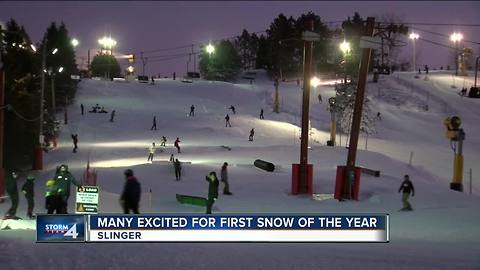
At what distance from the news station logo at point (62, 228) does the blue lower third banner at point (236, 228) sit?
180 mm

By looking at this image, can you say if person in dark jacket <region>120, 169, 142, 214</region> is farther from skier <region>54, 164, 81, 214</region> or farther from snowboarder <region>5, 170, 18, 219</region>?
snowboarder <region>5, 170, 18, 219</region>

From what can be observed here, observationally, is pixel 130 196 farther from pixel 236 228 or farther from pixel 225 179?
pixel 225 179

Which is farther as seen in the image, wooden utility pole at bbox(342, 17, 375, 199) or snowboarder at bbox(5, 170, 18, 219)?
wooden utility pole at bbox(342, 17, 375, 199)

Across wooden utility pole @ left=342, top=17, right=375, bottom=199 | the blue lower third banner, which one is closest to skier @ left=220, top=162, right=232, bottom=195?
wooden utility pole @ left=342, top=17, right=375, bottom=199

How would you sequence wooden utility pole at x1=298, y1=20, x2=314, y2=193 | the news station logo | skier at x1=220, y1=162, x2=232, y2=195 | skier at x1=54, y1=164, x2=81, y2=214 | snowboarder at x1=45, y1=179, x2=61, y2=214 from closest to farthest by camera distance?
A: the news station logo
snowboarder at x1=45, y1=179, x2=61, y2=214
skier at x1=54, y1=164, x2=81, y2=214
skier at x1=220, y1=162, x2=232, y2=195
wooden utility pole at x1=298, y1=20, x2=314, y2=193

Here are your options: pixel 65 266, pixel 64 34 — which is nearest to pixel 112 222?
pixel 65 266

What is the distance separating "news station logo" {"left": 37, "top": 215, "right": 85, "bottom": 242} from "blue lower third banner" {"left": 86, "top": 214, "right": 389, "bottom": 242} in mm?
180

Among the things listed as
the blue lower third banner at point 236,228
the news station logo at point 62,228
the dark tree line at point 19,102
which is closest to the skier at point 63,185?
the news station logo at point 62,228

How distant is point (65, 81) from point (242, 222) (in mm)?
61405

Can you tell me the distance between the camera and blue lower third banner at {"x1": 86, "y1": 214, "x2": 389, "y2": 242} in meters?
12.1

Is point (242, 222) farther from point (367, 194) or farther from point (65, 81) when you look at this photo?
point (65, 81)

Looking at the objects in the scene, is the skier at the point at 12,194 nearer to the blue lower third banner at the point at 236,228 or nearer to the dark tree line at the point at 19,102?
the blue lower third banner at the point at 236,228

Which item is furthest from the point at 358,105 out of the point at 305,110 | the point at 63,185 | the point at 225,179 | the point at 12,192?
the point at 12,192

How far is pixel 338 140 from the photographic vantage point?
202 feet
